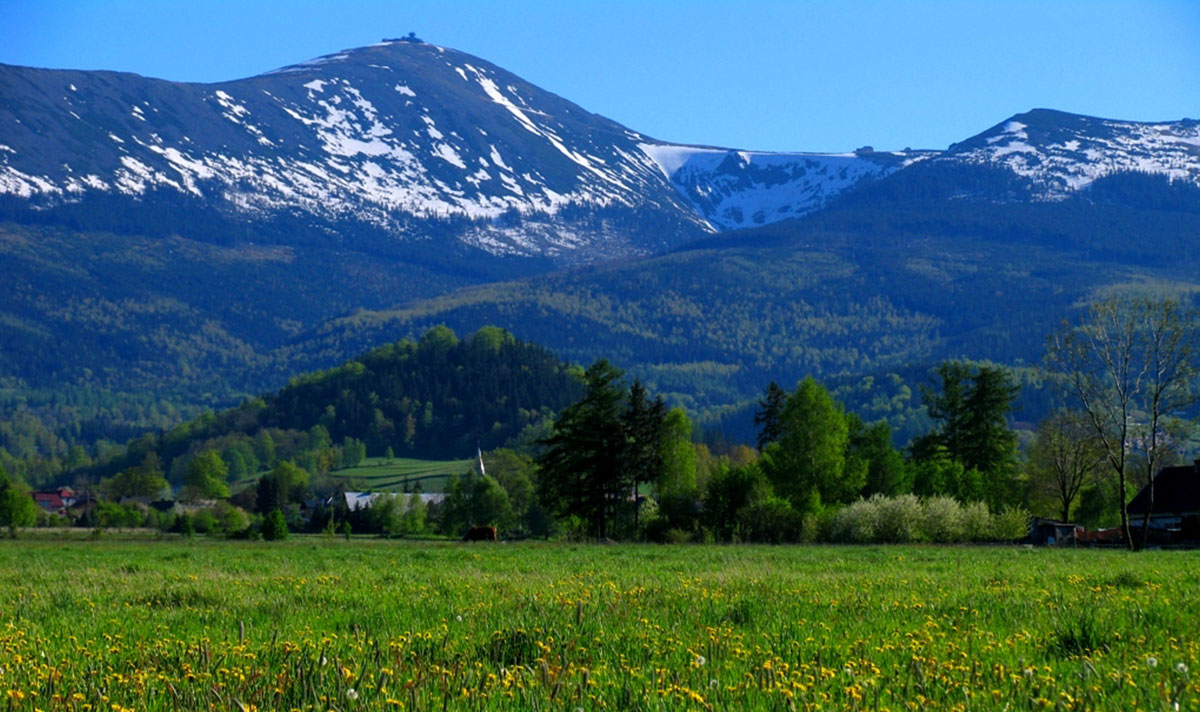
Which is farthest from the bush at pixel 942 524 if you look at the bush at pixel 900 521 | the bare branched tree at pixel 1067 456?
the bare branched tree at pixel 1067 456

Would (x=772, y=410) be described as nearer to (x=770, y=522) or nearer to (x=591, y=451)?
(x=591, y=451)

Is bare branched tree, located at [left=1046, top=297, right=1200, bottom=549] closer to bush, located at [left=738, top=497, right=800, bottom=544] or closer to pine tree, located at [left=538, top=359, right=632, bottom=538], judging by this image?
bush, located at [left=738, top=497, right=800, bottom=544]

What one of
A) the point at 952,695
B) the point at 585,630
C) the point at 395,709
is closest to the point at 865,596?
the point at 585,630

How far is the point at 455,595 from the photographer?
16.5 meters

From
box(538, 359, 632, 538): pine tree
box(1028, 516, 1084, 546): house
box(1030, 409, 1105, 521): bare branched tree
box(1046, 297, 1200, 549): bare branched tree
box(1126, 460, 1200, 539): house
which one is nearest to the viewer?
box(1046, 297, 1200, 549): bare branched tree

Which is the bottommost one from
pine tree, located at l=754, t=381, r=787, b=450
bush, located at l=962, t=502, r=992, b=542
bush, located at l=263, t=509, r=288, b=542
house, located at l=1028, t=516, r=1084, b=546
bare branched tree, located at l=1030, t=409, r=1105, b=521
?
bush, located at l=263, t=509, r=288, b=542

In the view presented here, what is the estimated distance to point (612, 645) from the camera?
1083cm

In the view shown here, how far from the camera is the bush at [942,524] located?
56.3 metres

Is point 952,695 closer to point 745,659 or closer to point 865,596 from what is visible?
point 745,659

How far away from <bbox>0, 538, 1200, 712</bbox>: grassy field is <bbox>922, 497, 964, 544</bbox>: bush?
3857 cm

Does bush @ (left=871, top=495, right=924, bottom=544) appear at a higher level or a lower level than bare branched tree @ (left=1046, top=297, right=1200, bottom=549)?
lower

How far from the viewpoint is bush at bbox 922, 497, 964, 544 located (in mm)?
56281

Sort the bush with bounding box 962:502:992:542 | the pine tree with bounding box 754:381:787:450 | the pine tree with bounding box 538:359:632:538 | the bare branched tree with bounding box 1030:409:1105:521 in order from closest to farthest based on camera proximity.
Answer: the bush with bounding box 962:502:992:542 < the pine tree with bounding box 538:359:632:538 < the bare branched tree with bounding box 1030:409:1105:521 < the pine tree with bounding box 754:381:787:450

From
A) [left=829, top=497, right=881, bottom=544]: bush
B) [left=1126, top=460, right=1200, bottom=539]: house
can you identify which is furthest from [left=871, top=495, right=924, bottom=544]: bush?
[left=1126, top=460, right=1200, bottom=539]: house
